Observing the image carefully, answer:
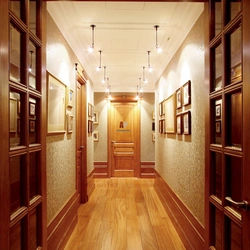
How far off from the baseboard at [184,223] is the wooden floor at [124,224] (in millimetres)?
117

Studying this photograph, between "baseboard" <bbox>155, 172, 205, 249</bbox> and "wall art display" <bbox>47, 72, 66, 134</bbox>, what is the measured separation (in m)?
1.78

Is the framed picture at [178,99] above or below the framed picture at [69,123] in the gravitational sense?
above

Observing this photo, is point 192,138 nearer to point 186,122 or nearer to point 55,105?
point 186,122

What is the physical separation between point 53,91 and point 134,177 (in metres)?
4.89

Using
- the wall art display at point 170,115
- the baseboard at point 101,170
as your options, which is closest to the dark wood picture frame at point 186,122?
the wall art display at point 170,115

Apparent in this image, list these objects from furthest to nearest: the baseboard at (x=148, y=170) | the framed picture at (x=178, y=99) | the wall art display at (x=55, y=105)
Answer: the baseboard at (x=148, y=170), the framed picture at (x=178, y=99), the wall art display at (x=55, y=105)

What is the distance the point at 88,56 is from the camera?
409cm

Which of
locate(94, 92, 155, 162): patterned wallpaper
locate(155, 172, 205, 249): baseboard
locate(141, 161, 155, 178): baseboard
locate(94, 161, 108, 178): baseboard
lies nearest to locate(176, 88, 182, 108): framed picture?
locate(155, 172, 205, 249): baseboard

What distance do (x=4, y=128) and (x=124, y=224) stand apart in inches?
113

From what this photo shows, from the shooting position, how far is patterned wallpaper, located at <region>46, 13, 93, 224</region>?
2.30 metres

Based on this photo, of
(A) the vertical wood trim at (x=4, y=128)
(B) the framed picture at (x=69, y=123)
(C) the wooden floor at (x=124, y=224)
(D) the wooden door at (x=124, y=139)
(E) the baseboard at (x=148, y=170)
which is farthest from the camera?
(D) the wooden door at (x=124, y=139)

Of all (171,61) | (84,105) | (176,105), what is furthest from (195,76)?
(84,105)

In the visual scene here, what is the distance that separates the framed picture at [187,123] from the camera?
105 inches

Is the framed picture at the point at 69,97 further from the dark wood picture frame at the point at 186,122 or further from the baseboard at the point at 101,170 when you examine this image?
the baseboard at the point at 101,170
